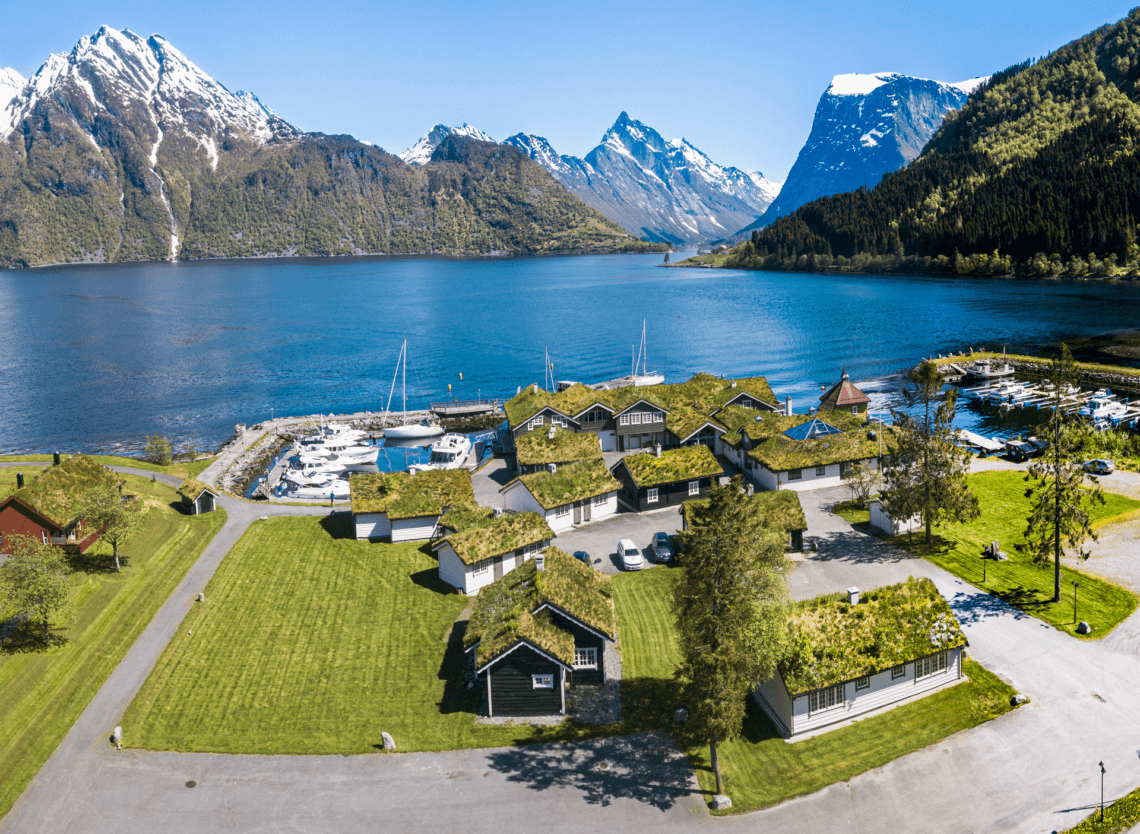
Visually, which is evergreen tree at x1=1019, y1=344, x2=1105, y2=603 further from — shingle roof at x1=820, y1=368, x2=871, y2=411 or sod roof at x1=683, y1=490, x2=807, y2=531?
shingle roof at x1=820, y1=368, x2=871, y2=411

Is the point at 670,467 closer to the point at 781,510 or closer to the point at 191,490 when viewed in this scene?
the point at 781,510

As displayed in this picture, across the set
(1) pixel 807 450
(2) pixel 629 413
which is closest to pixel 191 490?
(2) pixel 629 413

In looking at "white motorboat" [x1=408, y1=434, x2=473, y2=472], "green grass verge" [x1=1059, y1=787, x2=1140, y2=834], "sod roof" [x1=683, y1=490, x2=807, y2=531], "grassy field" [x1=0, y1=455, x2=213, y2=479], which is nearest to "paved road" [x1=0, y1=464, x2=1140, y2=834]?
"green grass verge" [x1=1059, y1=787, x2=1140, y2=834]

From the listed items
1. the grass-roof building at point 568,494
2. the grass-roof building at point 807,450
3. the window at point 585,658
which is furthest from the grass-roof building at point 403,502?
the grass-roof building at point 807,450

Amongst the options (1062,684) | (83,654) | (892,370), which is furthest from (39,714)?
(892,370)

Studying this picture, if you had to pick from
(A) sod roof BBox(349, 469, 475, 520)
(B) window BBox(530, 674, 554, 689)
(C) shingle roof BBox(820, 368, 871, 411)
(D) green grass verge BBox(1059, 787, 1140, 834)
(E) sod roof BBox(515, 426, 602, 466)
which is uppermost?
(C) shingle roof BBox(820, 368, 871, 411)

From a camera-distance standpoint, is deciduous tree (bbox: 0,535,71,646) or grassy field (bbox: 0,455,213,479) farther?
grassy field (bbox: 0,455,213,479)

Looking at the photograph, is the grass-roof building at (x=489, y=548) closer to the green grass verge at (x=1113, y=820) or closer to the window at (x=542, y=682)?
the window at (x=542, y=682)
